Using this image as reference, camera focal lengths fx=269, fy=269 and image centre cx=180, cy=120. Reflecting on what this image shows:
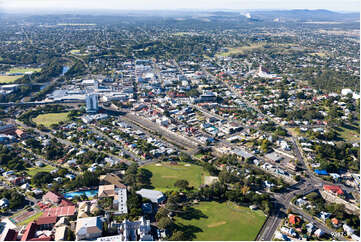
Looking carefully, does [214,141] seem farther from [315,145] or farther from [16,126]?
[16,126]

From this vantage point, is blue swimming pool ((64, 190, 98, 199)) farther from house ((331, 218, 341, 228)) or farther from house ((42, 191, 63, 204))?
house ((331, 218, 341, 228))

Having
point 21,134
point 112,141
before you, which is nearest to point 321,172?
point 112,141

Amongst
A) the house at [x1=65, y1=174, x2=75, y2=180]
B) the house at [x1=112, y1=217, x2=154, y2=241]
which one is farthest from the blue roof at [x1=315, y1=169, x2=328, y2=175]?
the house at [x1=65, y1=174, x2=75, y2=180]

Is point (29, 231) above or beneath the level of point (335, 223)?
above

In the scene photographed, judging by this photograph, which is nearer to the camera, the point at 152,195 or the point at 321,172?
the point at 152,195

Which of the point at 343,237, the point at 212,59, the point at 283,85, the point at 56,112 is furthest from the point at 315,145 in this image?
the point at 212,59

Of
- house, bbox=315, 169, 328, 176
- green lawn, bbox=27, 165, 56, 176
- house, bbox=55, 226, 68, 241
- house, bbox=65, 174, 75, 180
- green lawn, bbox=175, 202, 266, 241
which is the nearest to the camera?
house, bbox=55, 226, 68, 241

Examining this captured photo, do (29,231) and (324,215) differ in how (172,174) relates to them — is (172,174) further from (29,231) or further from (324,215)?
(324,215)

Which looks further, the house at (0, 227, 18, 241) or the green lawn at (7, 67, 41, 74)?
the green lawn at (7, 67, 41, 74)
